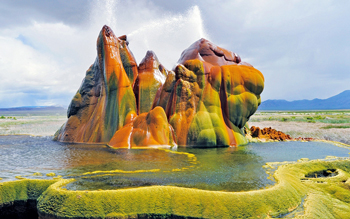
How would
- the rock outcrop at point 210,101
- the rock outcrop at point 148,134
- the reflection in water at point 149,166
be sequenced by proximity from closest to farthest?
the reflection in water at point 149,166 → the rock outcrop at point 148,134 → the rock outcrop at point 210,101

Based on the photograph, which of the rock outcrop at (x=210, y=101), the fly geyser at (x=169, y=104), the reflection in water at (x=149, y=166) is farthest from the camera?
the rock outcrop at (x=210, y=101)

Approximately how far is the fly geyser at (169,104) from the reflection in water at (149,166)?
8.90ft

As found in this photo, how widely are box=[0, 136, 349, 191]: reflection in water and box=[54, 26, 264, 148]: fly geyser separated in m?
2.71

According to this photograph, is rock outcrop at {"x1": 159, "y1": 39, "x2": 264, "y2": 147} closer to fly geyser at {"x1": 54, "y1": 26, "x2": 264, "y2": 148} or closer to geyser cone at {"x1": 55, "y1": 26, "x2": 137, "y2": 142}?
fly geyser at {"x1": 54, "y1": 26, "x2": 264, "y2": 148}

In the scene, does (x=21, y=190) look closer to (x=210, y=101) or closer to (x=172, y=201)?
(x=172, y=201)

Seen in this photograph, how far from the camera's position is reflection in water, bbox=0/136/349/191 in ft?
33.1

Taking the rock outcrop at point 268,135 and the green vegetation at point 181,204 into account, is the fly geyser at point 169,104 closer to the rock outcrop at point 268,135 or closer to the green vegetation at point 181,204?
the rock outcrop at point 268,135

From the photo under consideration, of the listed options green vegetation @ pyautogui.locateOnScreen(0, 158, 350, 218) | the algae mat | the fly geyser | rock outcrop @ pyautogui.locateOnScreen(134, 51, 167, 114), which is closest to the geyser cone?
the fly geyser

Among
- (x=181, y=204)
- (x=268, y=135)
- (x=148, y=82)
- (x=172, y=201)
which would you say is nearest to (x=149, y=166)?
(x=172, y=201)

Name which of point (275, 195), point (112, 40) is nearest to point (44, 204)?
point (275, 195)

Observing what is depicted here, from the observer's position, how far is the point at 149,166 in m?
12.9

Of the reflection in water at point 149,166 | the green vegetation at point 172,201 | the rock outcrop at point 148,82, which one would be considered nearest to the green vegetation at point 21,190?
the green vegetation at point 172,201

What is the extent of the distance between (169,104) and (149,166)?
992cm

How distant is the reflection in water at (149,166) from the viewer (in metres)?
10.1
